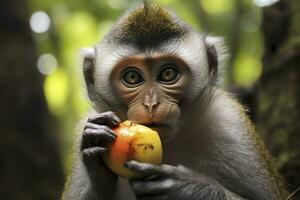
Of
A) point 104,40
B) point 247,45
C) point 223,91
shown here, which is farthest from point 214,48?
point 247,45

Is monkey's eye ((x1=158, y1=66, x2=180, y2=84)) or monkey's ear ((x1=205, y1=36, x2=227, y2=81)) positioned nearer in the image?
monkey's eye ((x1=158, y1=66, x2=180, y2=84))

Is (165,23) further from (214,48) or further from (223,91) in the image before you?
(223,91)

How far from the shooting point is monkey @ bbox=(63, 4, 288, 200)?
209 inches

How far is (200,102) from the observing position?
6.35 m

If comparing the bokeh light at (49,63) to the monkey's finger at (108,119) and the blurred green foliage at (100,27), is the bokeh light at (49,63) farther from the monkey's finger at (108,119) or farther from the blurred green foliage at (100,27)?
the monkey's finger at (108,119)

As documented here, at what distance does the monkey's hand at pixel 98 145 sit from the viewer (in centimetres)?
516

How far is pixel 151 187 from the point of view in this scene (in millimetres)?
5121

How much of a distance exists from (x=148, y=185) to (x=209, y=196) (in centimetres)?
66

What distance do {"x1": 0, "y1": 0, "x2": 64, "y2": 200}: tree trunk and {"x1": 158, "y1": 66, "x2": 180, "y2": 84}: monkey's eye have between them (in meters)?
6.03

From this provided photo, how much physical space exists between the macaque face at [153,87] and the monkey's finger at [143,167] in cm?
40

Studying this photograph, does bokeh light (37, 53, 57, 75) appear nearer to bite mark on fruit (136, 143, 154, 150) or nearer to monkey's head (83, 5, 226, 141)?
monkey's head (83, 5, 226, 141)

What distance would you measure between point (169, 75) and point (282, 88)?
3.67 metres

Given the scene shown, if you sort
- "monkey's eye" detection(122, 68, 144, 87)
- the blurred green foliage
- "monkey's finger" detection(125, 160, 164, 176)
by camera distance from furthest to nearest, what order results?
1. the blurred green foliage
2. "monkey's eye" detection(122, 68, 144, 87)
3. "monkey's finger" detection(125, 160, 164, 176)

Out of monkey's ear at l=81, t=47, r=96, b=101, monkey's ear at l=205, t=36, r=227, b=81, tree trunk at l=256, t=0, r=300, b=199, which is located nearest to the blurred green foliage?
tree trunk at l=256, t=0, r=300, b=199
